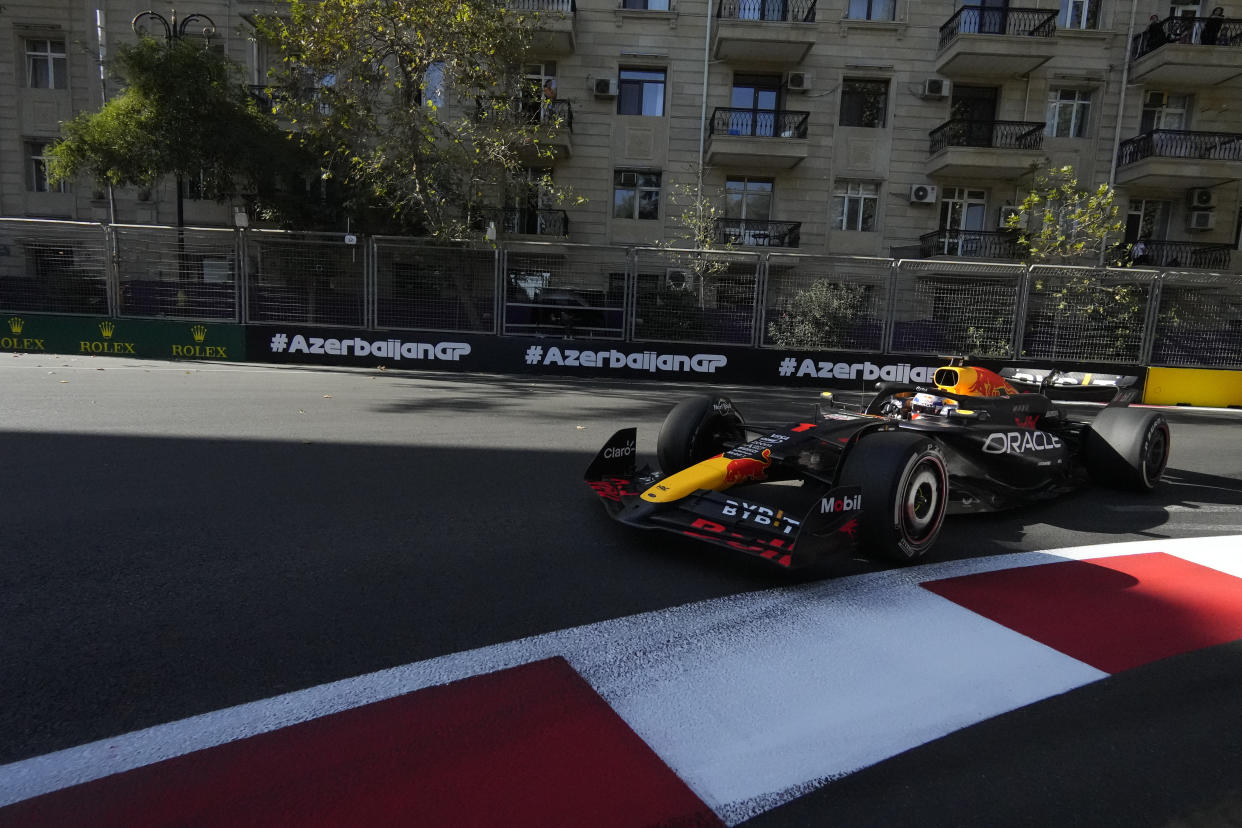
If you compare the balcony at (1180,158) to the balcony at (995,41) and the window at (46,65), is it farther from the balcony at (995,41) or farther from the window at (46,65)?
the window at (46,65)

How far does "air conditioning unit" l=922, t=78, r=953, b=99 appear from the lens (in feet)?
76.2

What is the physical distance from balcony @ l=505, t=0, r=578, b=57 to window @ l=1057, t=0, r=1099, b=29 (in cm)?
1568

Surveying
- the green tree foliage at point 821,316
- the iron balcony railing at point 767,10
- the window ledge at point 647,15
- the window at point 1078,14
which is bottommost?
the green tree foliage at point 821,316

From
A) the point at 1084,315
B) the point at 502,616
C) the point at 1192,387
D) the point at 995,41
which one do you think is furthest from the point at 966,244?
the point at 502,616

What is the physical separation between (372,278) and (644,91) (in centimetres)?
1408

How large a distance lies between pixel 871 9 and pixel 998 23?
407 cm

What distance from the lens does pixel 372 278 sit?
44.2 ft

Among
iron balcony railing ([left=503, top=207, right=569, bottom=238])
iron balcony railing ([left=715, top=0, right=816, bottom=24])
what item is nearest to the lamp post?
iron balcony railing ([left=503, top=207, right=569, bottom=238])

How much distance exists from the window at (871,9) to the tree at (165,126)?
1829 cm

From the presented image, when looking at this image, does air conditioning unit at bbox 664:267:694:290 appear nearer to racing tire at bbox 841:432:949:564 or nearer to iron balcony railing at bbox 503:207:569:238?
racing tire at bbox 841:432:949:564

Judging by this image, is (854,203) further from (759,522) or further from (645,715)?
(645,715)

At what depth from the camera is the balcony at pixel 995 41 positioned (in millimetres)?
22094

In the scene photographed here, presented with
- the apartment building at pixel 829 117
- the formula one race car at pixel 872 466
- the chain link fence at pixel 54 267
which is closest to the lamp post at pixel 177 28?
the apartment building at pixel 829 117

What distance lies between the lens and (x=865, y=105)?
941 inches
